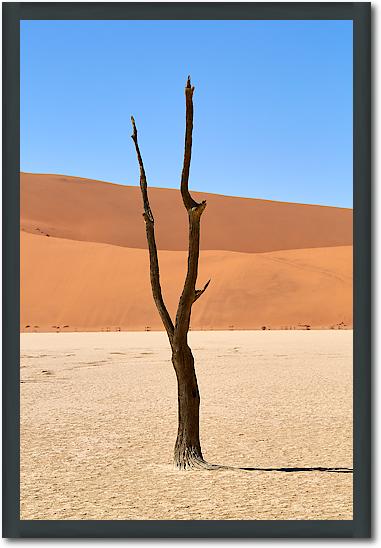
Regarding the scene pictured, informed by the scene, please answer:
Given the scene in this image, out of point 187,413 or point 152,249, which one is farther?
point 187,413

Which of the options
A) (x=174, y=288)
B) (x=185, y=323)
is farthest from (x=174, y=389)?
(x=174, y=288)

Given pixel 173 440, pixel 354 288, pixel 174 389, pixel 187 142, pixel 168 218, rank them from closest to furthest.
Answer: pixel 354 288, pixel 187 142, pixel 173 440, pixel 174 389, pixel 168 218

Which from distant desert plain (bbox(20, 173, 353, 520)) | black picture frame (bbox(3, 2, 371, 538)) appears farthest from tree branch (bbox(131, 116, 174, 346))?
black picture frame (bbox(3, 2, 371, 538))

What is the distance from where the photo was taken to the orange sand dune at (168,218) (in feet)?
344

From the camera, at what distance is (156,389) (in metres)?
15.4

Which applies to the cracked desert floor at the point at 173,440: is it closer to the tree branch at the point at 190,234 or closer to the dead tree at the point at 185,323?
the dead tree at the point at 185,323

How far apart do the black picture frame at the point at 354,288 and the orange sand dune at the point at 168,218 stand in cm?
9049

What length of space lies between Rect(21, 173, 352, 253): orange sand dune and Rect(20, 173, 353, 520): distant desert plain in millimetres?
46791

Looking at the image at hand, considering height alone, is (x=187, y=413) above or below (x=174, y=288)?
below

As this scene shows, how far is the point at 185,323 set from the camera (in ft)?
25.3

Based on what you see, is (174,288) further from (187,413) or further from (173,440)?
(187,413)

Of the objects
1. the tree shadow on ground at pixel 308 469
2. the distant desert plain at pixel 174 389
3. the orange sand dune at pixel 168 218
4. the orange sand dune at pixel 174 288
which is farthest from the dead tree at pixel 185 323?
the orange sand dune at pixel 168 218

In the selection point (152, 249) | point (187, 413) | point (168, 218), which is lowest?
point (187, 413)

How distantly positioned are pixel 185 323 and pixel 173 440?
2.71 meters
